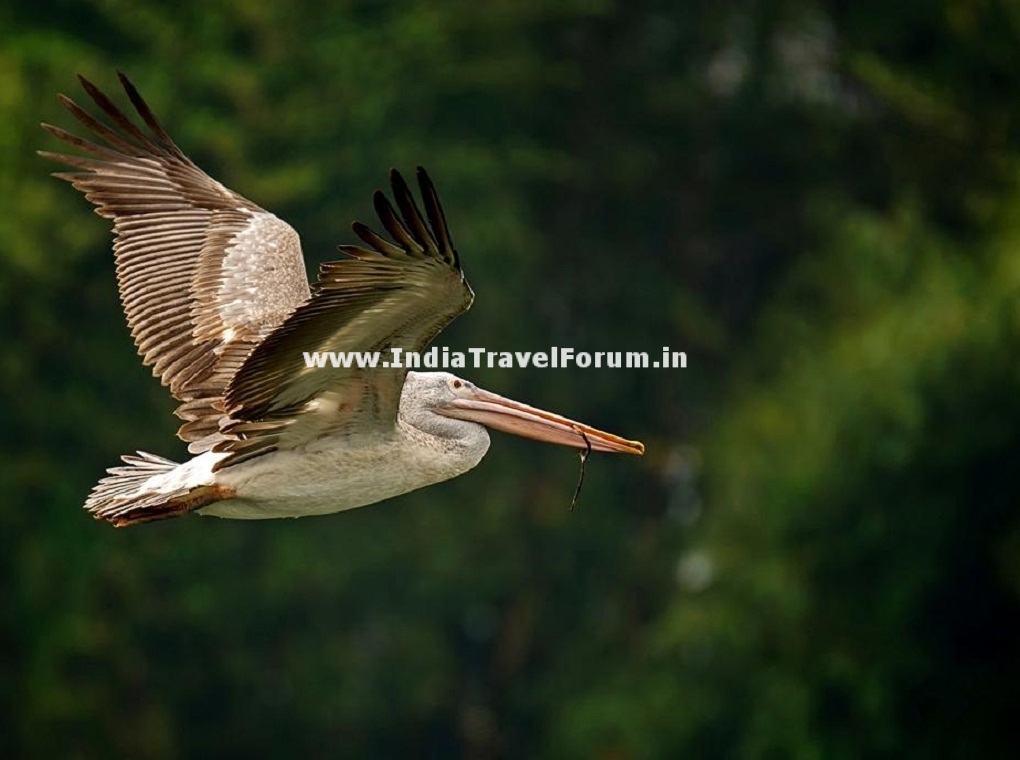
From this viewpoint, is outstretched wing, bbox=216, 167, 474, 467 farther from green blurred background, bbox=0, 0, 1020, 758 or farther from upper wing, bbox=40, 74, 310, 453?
green blurred background, bbox=0, 0, 1020, 758

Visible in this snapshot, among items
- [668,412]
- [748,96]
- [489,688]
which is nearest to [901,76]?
[748,96]

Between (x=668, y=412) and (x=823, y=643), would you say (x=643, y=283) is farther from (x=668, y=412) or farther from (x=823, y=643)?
(x=823, y=643)

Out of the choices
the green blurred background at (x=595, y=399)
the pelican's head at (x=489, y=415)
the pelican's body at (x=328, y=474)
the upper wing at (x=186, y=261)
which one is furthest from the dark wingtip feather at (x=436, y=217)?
the green blurred background at (x=595, y=399)

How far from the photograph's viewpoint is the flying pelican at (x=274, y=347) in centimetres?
955

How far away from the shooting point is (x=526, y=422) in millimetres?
10836

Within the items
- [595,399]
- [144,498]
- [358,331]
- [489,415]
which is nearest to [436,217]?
[358,331]

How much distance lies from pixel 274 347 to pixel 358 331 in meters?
0.34

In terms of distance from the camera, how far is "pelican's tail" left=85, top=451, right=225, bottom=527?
409 inches

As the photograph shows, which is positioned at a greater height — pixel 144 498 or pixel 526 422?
pixel 526 422

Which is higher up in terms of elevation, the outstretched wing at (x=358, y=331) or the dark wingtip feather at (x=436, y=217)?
the dark wingtip feather at (x=436, y=217)

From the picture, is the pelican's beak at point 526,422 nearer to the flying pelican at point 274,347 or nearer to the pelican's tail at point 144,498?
the flying pelican at point 274,347

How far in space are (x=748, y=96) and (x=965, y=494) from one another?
10376mm

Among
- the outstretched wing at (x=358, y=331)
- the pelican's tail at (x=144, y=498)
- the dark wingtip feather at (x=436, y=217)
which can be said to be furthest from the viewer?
the pelican's tail at (x=144, y=498)

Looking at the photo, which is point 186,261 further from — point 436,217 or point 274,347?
point 436,217
